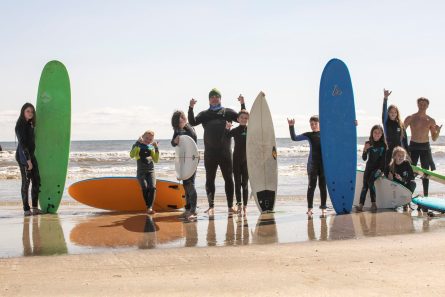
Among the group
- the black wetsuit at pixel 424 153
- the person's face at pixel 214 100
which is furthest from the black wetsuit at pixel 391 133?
the person's face at pixel 214 100

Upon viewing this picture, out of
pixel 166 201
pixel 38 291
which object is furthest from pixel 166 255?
pixel 166 201

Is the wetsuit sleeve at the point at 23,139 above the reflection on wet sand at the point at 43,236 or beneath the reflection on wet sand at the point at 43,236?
above

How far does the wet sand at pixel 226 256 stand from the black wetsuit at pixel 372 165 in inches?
31.2

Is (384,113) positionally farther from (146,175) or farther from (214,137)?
(146,175)

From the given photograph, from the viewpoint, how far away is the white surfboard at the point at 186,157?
7.17 meters

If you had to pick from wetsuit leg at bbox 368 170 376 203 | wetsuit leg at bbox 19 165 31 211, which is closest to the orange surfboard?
wetsuit leg at bbox 19 165 31 211

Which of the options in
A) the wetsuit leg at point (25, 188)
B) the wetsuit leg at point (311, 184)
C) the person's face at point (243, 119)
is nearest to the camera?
the wetsuit leg at point (311, 184)

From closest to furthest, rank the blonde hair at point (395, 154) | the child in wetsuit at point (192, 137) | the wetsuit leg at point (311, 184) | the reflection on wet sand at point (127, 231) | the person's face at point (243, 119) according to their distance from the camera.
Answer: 1. the reflection on wet sand at point (127, 231)
2. the child in wetsuit at point (192, 137)
3. the wetsuit leg at point (311, 184)
4. the person's face at point (243, 119)
5. the blonde hair at point (395, 154)

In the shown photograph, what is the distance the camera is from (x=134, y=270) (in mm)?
4289

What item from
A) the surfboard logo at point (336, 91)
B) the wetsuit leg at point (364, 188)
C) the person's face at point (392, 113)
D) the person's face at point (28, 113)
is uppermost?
the surfboard logo at point (336, 91)

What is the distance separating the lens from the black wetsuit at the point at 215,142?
7477 millimetres

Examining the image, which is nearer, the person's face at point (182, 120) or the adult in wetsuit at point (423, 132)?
the person's face at point (182, 120)

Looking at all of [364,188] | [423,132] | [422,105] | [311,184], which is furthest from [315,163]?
[422,105]

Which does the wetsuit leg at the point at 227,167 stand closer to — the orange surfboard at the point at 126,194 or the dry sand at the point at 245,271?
the orange surfboard at the point at 126,194
